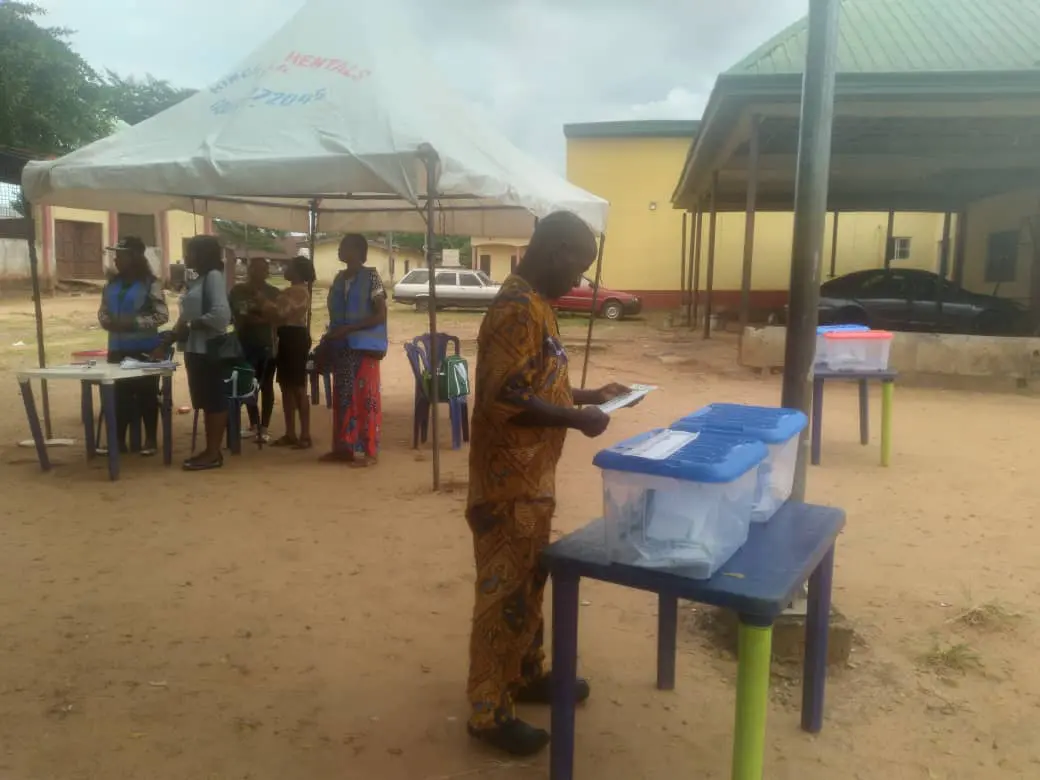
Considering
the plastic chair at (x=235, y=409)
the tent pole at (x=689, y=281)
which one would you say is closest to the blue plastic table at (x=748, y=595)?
the plastic chair at (x=235, y=409)

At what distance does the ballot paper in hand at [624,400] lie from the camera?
2.46 m

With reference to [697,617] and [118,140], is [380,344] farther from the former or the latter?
[697,617]

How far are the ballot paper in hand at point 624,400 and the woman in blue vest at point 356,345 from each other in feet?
11.9

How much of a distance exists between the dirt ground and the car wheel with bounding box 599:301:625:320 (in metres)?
15.5

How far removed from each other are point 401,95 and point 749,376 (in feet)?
22.9

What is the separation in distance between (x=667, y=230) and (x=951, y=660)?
2120cm

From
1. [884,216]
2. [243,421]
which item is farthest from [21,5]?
[884,216]

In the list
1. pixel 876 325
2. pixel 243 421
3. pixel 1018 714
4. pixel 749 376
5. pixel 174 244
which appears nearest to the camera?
pixel 1018 714

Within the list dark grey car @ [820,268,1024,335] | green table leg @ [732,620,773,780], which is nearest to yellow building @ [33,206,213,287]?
dark grey car @ [820,268,1024,335]

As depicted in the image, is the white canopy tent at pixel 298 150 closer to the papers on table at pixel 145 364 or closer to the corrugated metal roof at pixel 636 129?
the papers on table at pixel 145 364

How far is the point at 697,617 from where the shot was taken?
3697 mm

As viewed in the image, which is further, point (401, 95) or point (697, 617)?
point (401, 95)

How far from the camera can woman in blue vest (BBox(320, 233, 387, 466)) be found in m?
6.02

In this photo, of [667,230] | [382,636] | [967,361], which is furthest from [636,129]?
[382,636]
